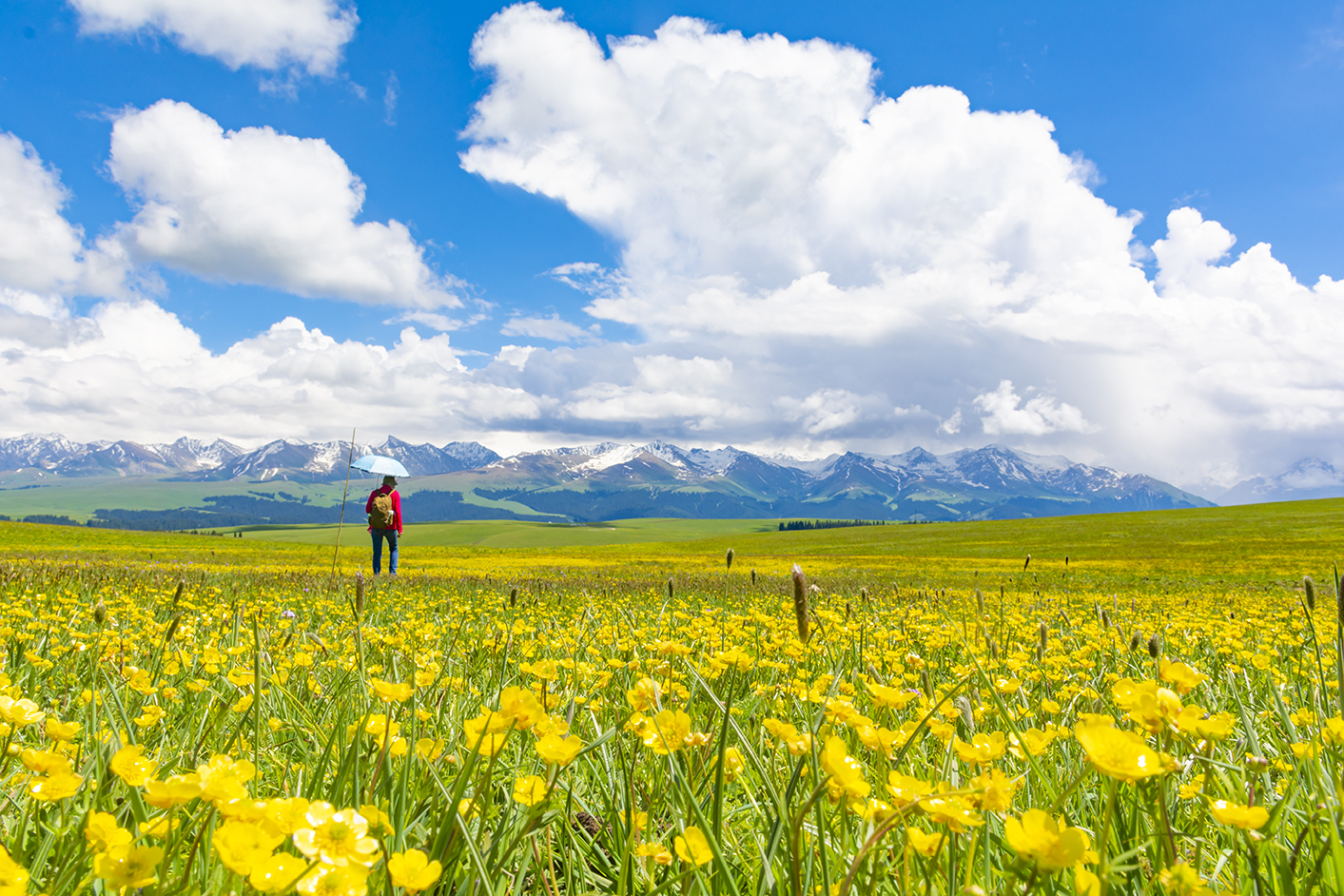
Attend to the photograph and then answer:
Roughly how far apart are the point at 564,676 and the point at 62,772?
281cm

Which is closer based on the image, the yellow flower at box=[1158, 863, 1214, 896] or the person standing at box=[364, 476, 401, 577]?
the yellow flower at box=[1158, 863, 1214, 896]

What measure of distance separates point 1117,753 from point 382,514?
717 inches

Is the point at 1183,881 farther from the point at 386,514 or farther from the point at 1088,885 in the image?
the point at 386,514

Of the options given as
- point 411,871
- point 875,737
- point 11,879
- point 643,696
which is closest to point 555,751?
point 411,871

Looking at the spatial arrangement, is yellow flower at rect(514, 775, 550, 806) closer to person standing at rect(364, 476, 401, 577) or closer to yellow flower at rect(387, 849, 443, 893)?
yellow flower at rect(387, 849, 443, 893)

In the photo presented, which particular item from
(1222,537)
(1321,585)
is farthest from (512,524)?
(1321,585)

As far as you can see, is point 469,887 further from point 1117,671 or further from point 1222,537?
point 1222,537

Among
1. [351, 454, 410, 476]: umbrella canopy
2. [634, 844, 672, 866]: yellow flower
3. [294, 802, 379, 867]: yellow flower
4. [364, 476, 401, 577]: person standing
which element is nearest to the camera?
[294, 802, 379, 867]: yellow flower

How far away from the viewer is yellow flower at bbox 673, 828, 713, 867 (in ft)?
4.41

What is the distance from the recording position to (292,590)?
10555mm

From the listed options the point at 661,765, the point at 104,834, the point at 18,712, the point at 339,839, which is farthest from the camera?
the point at 661,765

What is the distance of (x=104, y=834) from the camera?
3.88 ft

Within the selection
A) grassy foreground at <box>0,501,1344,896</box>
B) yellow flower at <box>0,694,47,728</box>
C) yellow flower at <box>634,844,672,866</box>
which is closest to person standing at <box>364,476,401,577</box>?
grassy foreground at <box>0,501,1344,896</box>

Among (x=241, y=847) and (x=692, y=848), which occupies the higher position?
(x=241, y=847)
